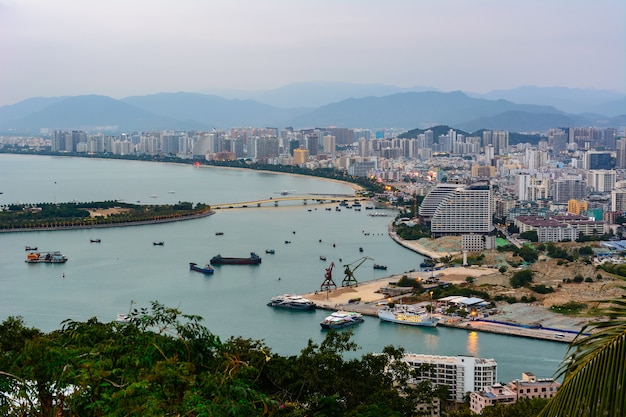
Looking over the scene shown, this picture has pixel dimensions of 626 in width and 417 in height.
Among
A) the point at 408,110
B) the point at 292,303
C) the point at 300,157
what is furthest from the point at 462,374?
the point at 408,110

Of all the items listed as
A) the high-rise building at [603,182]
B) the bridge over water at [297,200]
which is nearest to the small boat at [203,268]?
the bridge over water at [297,200]

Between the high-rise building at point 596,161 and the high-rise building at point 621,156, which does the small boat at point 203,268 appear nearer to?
the high-rise building at point 596,161

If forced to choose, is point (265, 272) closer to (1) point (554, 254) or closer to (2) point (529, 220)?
(1) point (554, 254)

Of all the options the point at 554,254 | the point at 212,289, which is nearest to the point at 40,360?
the point at 212,289

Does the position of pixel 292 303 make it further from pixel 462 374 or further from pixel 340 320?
pixel 462 374

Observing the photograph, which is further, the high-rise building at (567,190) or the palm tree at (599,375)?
the high-rise building at (567,190)

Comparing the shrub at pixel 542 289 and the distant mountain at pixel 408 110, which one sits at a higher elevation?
the distant mountain at pixel 408 110
